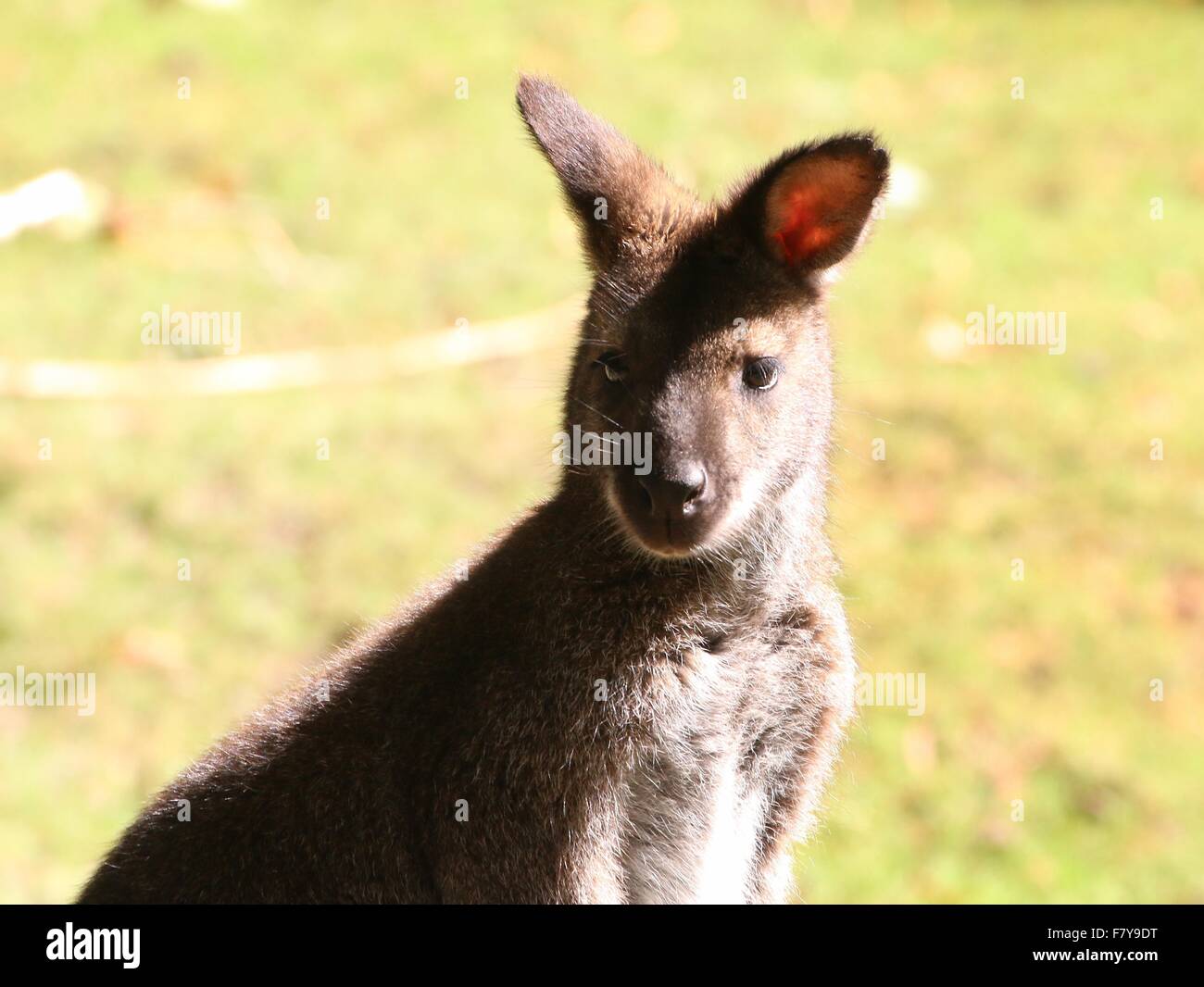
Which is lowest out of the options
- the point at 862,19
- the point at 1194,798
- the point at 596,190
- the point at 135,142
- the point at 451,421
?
the point at 1194,798

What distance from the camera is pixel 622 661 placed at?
3.72 m

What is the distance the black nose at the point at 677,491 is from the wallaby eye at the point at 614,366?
0.32 metres

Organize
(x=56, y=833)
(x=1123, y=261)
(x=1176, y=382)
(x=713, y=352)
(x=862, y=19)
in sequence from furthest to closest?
(x=862, y=19), (x=1123, y=261), (x=1176, y=382), (x=56, y=833), (x=713, y=352)

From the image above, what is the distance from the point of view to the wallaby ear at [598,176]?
3822 millimetres

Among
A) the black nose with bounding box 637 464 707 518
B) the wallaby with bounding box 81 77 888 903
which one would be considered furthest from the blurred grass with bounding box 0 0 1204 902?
the black nose with bounding box 637 464 707 518

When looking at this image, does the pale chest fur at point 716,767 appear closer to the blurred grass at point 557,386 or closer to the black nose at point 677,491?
the black nose at point 677,491

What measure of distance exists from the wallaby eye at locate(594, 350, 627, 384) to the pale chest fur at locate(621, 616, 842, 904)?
2.30 ft

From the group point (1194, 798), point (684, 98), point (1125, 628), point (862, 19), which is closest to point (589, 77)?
point (684, 98)

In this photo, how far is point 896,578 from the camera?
790 centimetres

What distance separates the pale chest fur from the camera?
3.71m

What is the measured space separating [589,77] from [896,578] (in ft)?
16.2

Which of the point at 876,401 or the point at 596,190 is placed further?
the point at 876,401

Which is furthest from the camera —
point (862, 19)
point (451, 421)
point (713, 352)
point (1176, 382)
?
point (862, 19)

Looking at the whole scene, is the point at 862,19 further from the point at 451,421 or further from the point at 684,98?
the point at 451,421
